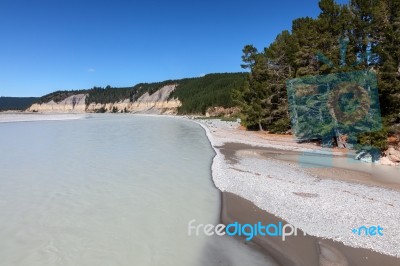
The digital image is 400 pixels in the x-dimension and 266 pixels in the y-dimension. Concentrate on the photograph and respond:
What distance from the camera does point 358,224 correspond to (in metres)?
10.5

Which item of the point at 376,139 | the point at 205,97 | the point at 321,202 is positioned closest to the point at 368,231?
the point at 321,202

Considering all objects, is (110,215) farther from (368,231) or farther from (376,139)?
(376,139)

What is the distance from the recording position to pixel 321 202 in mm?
12734

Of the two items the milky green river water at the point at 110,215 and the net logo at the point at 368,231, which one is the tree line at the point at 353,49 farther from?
the milky green river water at the point at 110,215

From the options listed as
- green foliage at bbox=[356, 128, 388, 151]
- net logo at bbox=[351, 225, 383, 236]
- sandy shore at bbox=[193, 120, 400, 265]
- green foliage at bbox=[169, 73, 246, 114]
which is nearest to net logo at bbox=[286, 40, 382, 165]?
green foliage at bbox=[356, 128, 388, 151]

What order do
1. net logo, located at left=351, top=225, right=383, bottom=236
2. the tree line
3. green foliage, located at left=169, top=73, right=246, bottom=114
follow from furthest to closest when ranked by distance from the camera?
green foliage, located at left=169, top=73, right=246, bottom=114
the tree line
net logo, located at left=351, top=225, right=383, bottom=236

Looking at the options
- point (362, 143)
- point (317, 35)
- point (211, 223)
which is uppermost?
point (317, 35)

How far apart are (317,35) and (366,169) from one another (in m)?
15.5

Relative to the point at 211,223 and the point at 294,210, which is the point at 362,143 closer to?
the point at 294,210

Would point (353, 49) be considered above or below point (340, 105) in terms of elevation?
above

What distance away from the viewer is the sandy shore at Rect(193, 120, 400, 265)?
8922 millimetres

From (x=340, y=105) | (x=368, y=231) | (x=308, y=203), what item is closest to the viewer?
(x=368, y=231)

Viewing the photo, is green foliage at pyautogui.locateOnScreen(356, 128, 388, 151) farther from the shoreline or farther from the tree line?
the shoreline

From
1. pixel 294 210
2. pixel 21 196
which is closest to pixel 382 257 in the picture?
pixel 294 210
